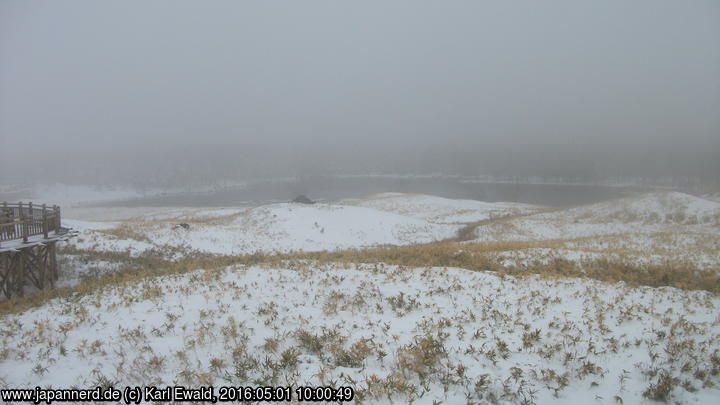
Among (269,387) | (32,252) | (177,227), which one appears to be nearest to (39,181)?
(177,227)

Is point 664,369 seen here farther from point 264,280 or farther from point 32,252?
point 32,252

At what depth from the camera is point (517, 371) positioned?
18.9 feet

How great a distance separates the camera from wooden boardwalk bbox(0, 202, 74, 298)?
39.4ft

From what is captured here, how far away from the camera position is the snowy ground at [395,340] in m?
5.67

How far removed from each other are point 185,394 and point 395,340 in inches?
164

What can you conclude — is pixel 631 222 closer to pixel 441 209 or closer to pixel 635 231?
pixel 635 231

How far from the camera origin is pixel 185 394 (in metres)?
5.54

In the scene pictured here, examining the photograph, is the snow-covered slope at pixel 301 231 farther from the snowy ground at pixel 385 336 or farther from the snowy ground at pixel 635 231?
the snowy ground at pixel 385 336

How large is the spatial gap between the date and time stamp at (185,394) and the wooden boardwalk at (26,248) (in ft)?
28.9

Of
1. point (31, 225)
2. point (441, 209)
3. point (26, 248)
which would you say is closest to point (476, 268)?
point (26, 248)

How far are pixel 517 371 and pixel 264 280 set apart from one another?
8.68 m

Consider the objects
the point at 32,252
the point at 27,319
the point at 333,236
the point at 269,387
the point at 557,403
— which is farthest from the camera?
the point at 333,236

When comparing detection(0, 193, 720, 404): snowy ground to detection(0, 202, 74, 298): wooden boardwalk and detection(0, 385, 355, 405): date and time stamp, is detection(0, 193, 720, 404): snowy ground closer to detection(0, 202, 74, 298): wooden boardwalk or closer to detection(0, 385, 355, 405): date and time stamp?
detection(0, 385, 355, 405): date and time stamp

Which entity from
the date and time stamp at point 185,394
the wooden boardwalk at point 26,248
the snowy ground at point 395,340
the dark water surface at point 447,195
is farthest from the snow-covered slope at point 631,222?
the dark water surface at point 447,195
